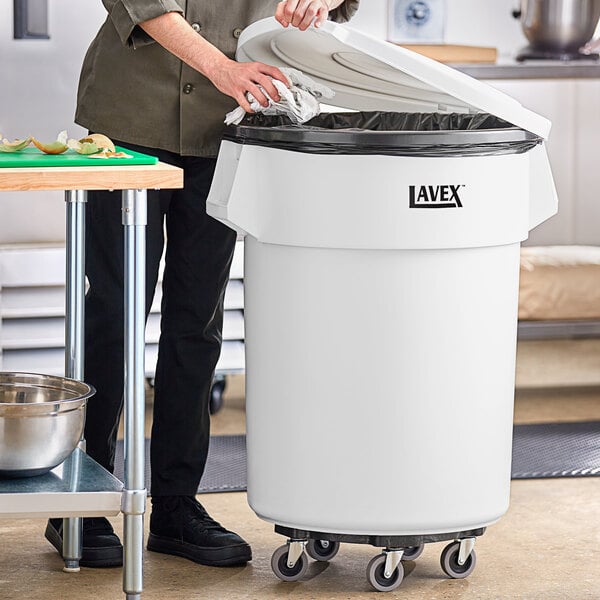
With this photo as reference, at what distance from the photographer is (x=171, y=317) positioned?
2.44m

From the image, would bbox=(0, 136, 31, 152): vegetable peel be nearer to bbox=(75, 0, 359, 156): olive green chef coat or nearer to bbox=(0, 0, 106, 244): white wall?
bbox=(75, 0, 359, 156): olive green chef coat

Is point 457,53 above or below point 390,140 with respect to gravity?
above

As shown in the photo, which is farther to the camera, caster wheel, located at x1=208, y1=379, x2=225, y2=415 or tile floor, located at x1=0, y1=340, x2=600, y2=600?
caster wheel, located at x1=208, y1=379, x2=225, y2=415

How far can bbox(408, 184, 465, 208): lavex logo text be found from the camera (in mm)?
2006

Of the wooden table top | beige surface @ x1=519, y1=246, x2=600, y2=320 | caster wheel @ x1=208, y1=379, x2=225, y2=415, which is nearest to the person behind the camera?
the wooden table top

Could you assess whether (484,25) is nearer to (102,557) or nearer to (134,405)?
(102,557)

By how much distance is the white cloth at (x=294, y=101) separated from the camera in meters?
2.13

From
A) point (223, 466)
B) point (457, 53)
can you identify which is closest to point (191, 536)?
point (223, 466)

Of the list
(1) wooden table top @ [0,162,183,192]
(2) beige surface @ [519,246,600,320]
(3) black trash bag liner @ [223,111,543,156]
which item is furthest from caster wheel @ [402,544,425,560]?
(2) beige surface @ [519,246,600,320]

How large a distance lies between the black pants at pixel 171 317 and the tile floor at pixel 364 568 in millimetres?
215

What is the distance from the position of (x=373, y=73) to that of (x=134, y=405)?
780 mm

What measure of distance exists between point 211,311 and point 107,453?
338 millimetres

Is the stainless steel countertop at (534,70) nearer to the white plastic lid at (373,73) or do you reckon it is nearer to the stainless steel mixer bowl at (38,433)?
the white plastic lid at (373,73)

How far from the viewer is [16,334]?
11.1 feet
